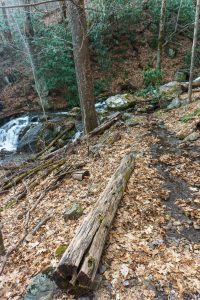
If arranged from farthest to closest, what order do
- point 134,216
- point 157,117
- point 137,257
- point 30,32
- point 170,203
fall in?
1. point 30,32
2. point 157,117
3. point 170,203
4. point 134,216
5. point 137,257

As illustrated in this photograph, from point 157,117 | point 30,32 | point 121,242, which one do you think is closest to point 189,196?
point 121,242

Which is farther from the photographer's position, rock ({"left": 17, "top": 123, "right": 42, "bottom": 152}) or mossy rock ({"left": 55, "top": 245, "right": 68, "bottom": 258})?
rock ({"left": 17, "top": 123, "right": 42, "bottom": 152})

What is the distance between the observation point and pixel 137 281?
304cm

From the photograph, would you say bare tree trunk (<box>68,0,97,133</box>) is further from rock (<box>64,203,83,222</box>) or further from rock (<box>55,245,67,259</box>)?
rock (<box>55,245,67,259</box>)

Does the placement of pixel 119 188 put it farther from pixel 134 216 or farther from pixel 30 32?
pixel 30 32

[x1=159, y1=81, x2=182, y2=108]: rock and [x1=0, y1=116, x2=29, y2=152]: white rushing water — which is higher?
[x1=159, y1=81, x2=182, y2=108]: rock

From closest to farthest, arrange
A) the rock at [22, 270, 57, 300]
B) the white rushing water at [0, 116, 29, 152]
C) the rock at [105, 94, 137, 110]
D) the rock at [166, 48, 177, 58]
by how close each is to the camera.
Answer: the rock at [22, 270, 57, 300] < the rock at [105, 94, 137, 110] < the white rushing water at [0, 116, 29, 152] < the rock at [166, 48, 177, 58]

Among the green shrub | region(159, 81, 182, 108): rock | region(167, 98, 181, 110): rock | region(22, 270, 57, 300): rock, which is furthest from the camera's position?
the green shrub

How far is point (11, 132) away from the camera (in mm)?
13758

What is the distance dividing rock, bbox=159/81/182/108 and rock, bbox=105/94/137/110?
1.34m

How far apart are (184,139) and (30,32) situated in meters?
12.2

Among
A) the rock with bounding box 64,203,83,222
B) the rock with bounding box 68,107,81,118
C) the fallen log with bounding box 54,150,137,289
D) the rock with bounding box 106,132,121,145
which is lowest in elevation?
the rock with bounding box 68,107,81,118

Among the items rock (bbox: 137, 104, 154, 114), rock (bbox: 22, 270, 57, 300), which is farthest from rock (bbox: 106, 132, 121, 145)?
rock (bbox: 22, 270, 57, 300)

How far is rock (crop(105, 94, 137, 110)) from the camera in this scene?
40.3 feet
